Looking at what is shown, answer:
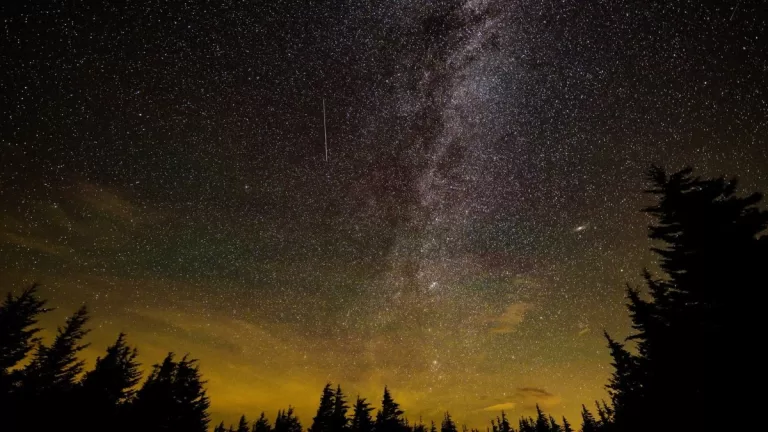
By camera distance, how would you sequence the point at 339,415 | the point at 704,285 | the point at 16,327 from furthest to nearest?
1. the point at 339,415
2. the point at 16,327
3. the point at 704,285

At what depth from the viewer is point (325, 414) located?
3725 centimetres

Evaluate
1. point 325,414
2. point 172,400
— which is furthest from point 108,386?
point 325,414

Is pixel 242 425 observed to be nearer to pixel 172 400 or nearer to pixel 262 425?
pixel 262 425

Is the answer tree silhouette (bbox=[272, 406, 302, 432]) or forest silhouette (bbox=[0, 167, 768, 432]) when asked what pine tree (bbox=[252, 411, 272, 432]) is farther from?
forest silhouette (bbox=[0, 167, 768, 432])

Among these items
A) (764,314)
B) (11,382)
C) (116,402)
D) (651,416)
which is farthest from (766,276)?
(11,382)

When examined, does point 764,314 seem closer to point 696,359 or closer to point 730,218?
point 696,359

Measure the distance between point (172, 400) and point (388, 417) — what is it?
23832mm

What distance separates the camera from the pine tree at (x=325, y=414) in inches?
1430

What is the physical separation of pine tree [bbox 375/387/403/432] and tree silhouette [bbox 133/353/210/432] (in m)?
19.2

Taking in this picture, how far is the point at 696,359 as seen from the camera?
8633 mm

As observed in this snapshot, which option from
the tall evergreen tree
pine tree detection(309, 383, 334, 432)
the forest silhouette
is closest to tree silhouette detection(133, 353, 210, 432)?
the forest silhouette

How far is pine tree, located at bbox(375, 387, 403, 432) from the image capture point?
119ft

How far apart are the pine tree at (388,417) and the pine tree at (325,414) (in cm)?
568

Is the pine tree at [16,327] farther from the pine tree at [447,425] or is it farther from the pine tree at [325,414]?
the pine tree at [447,425]
